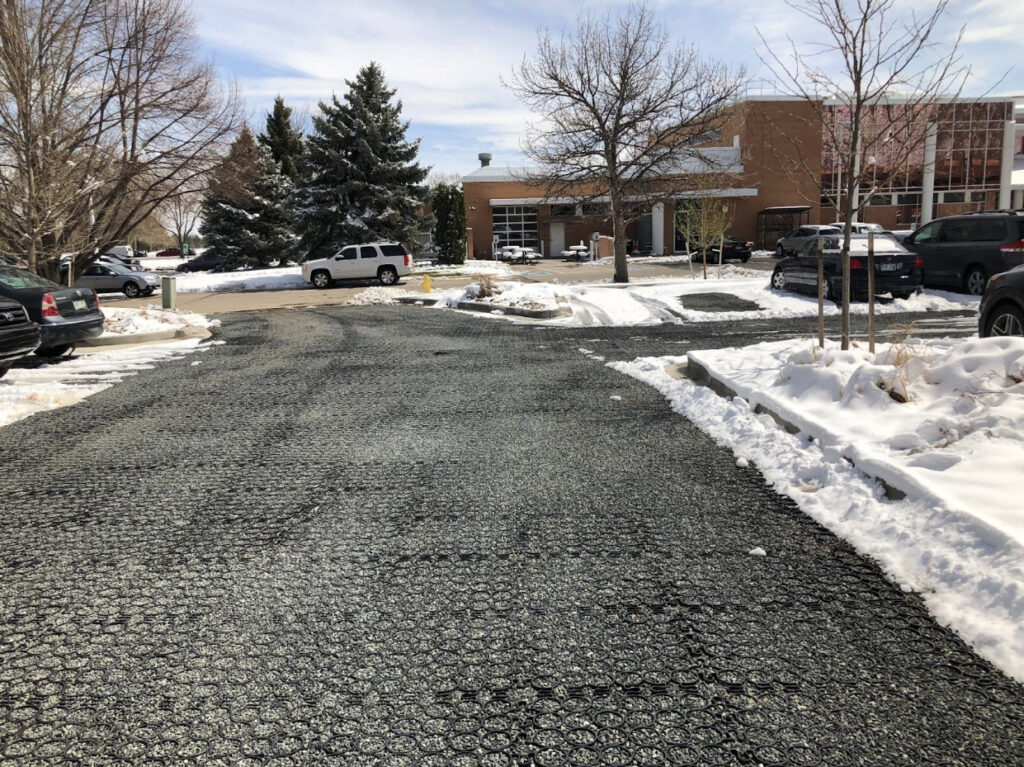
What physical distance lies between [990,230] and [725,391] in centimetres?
1265

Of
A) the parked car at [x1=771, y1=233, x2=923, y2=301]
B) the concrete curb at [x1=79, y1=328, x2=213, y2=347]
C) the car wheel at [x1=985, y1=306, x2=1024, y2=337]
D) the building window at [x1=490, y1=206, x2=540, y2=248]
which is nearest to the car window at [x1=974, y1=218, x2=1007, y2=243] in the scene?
the parked car at [x1=771, y1=233, x2=923, y2=301]

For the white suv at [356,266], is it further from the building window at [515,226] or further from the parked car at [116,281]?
the building window at [515,226]

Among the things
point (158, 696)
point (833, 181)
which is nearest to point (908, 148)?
point (158, 696)

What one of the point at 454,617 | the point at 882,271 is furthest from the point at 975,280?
the point at 454,617

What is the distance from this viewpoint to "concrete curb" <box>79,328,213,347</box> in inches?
554

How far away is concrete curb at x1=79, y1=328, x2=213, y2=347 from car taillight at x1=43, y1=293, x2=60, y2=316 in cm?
181

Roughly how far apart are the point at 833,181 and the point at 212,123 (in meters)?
43.9

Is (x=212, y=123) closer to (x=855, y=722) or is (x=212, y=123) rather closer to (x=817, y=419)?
(x=817, y=419)

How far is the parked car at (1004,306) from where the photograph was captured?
24.1ft

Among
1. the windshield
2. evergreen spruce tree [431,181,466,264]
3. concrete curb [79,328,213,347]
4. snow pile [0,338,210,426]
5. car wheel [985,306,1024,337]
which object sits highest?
evergreen spruce tree [431,181,466,264]

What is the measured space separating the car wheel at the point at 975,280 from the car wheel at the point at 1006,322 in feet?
35.2

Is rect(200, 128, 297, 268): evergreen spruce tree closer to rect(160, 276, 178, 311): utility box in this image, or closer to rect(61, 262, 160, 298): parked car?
rect(61, 262, 160, 298): parked car

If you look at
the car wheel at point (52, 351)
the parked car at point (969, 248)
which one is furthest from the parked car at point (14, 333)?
the parked car at point (969, 248)

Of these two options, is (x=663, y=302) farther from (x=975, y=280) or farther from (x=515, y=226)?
(x=515, y=226)
